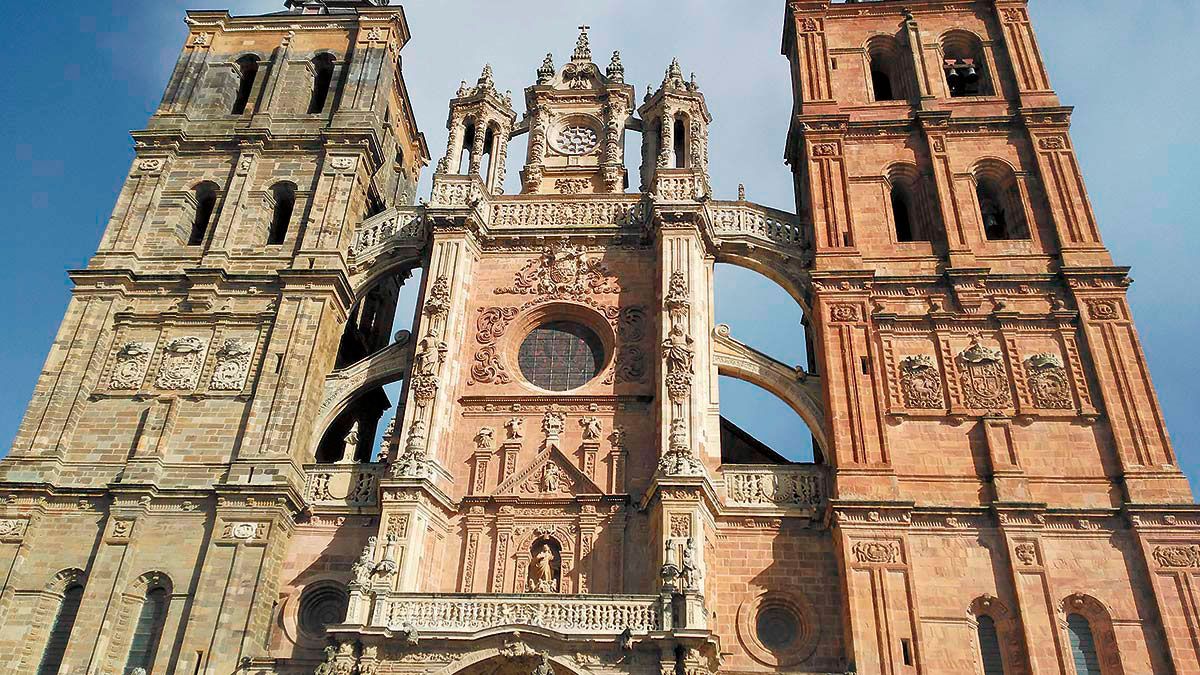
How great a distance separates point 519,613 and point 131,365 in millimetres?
12391

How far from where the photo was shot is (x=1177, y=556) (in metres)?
19.4

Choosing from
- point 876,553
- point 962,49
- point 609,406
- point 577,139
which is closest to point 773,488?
point 876,553

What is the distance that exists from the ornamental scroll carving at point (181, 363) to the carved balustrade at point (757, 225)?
13.1m

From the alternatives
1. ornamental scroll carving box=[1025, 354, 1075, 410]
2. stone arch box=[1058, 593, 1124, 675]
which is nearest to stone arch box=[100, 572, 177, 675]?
stone arch box=[1058, 593, 1124, 675]

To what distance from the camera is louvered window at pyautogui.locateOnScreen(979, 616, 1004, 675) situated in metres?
18.9

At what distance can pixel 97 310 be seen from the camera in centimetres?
2494

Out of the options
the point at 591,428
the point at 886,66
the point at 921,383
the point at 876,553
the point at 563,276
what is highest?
the point at 886,66

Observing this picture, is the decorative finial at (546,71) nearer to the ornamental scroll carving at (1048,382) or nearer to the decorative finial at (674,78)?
the decorative finial at (674,78)

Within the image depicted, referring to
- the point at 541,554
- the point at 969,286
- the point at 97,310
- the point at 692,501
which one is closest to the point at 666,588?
the point at 692,501

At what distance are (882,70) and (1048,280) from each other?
30.4 ft

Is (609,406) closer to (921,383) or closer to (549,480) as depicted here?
(549,480)

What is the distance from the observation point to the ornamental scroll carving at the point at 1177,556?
760 inches

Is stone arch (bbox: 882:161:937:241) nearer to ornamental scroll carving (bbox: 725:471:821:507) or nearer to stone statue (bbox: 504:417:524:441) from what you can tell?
ornamental scroll carving (bbox: 725:471:821:507)

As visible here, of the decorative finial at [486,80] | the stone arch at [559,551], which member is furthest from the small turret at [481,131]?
the stone arch at [559,551]
